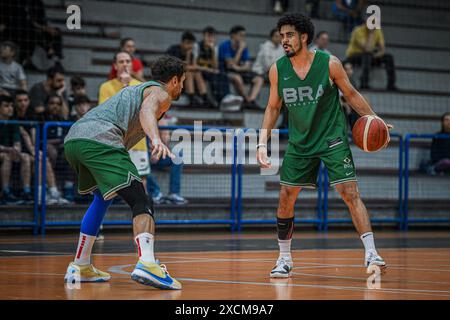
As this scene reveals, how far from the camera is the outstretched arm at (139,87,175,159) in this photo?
20.3ft

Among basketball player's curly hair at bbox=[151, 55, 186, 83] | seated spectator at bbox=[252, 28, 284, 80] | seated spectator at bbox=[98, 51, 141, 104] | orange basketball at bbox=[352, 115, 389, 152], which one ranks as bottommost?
orange basketball at bbox=[352, 115, 389, 152]

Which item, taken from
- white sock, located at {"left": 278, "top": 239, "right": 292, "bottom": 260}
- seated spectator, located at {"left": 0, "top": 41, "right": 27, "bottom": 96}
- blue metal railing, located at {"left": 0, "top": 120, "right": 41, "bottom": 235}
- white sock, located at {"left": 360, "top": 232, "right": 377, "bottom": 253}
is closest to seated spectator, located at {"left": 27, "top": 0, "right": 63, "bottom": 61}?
seated spectator, located at {"left": 0, "top": 41, "right": 27, "bottom": 96}

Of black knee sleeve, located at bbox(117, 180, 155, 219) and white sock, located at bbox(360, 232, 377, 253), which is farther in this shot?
white sock, located at bbox(360, 232, 377, 253)

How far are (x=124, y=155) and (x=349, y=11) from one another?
42.9ft

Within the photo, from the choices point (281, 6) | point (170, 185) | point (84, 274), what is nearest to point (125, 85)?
point (170, 185)

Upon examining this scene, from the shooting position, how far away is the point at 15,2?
14703 mm

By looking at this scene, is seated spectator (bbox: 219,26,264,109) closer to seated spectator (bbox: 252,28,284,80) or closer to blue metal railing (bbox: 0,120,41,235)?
seated spectator (bbox: 252,28,284,80)

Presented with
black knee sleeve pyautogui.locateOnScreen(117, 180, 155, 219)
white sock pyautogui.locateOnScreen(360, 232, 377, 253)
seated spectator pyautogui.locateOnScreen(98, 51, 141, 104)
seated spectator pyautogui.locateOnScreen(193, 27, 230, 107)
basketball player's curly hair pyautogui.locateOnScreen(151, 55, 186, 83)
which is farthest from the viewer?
seated spectator pyautogui.locateOnScreen(193, 27, 230, 107)

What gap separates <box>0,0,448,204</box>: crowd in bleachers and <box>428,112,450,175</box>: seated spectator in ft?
0.28

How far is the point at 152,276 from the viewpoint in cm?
615

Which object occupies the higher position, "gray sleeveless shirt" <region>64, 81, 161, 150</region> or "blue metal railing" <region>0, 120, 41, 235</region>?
"gray sleeveless shirt" <region>64, 81, 161, 150</region>

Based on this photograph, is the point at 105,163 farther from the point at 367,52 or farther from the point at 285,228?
the point at 367,52

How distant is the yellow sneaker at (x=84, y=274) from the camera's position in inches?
269

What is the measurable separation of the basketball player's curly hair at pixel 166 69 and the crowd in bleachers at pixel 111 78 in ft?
14.1
